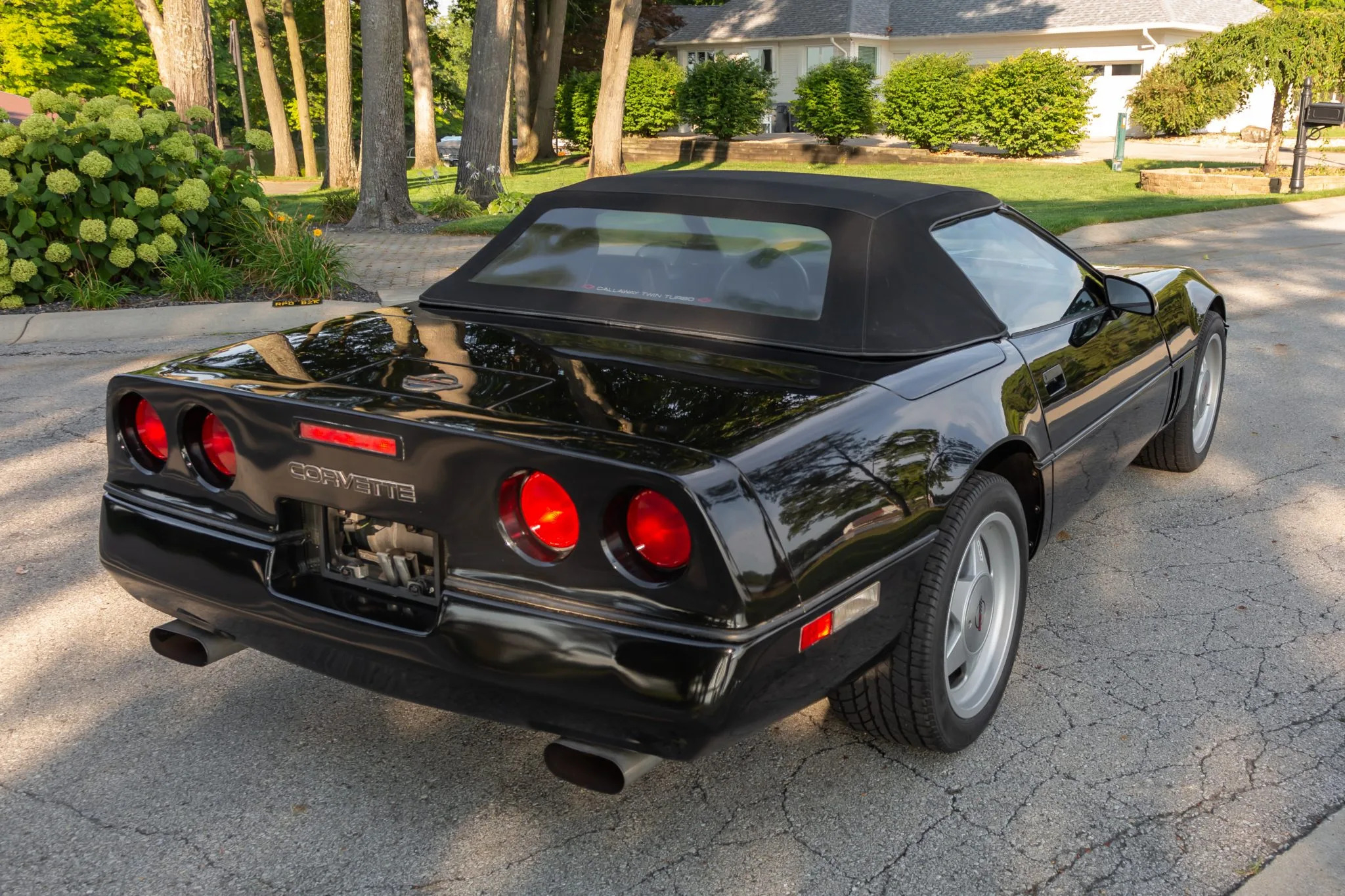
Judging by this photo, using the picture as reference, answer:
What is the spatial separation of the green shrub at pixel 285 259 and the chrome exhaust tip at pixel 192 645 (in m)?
7.21

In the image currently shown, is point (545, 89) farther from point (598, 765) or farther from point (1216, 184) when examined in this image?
point (598, 765)

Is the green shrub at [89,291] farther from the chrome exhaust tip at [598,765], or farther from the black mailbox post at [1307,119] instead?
the black mailbox post at [1307,119]

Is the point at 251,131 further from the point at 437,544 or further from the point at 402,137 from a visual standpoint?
the point at 437,544

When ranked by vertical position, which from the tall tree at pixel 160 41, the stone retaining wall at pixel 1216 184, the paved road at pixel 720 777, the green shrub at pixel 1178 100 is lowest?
the paved road at pixel 720 777

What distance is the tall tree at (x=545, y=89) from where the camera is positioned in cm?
3447

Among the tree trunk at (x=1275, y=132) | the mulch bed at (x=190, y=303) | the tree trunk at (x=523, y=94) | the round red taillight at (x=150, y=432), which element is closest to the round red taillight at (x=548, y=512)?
the round red taillight at (x=150, y=432)

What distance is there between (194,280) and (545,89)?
27144mm

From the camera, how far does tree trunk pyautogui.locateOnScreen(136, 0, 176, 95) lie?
41.8 ft

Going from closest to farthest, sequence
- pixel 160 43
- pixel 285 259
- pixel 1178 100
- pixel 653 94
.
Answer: pixel 285 259 < pixel 160 43 < pixel 1178 100 < pixel 653 94

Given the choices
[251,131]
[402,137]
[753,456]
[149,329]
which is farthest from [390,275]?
[753,456]

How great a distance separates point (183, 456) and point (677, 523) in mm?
1337

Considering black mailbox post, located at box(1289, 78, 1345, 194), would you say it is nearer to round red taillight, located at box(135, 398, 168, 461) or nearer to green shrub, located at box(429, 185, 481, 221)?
green shrub, located at box(429, 185, 481, 221)

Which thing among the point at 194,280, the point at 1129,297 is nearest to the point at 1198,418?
the point at 1129,297

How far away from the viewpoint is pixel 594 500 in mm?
2482
